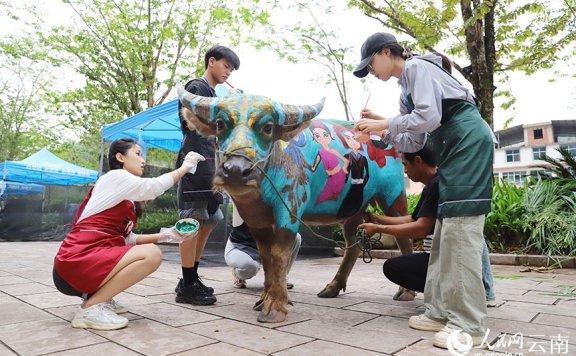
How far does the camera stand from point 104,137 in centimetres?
838

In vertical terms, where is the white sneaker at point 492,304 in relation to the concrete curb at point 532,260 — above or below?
above

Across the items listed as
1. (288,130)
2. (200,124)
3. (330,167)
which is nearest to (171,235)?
(200,124)

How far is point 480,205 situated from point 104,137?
25.9ft

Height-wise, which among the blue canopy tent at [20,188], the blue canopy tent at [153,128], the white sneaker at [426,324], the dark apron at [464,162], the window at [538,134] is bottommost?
the white sneaker at [426,324]

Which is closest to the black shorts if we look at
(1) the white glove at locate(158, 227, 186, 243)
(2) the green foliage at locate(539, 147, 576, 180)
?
(1) the white glove at locate(158, 227, 186, 243)

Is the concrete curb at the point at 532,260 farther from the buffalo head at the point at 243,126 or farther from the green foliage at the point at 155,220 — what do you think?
the green foliage at the point at 155,220

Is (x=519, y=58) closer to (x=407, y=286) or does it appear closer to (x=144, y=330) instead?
(x=407, y=286)

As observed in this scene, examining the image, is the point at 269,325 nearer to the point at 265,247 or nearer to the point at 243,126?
the point at 265,247

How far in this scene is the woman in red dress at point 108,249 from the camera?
2.52 metres

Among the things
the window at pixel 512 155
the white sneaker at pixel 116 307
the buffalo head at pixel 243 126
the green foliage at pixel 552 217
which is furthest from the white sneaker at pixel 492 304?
the window at pixel 512 155

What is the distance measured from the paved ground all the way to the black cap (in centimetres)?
173

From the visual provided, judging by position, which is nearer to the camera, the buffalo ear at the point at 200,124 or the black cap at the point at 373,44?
the black cap at the point at 373,44

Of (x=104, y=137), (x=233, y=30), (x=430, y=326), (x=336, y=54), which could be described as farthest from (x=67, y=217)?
(x=430, y=326)

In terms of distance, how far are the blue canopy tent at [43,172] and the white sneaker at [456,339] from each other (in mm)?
13927
